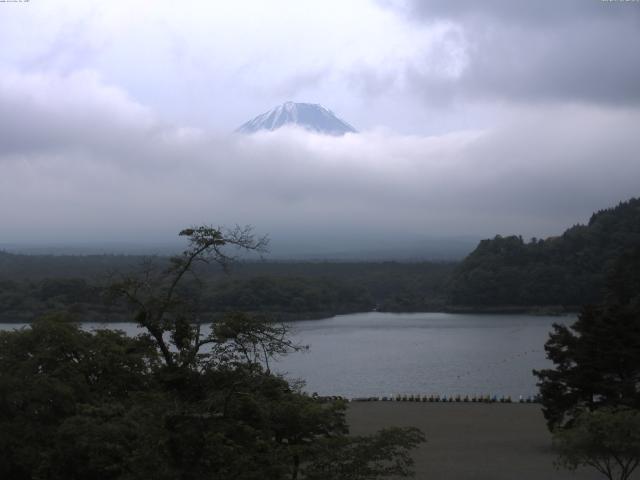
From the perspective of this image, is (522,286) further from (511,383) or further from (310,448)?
(310,448)

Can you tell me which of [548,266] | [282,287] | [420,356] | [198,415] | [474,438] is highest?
[548,266]

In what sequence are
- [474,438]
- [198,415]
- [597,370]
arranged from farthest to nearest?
[474,438] → [597,370] → [198,415]

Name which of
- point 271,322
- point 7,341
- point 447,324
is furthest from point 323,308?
point 271,322

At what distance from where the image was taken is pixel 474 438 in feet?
60.6

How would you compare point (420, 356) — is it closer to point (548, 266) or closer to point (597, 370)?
point (597, 370)

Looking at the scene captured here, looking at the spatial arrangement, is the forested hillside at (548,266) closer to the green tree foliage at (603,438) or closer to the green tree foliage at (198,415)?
the green tree foliage at (603,438)

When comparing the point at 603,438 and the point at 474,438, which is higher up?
the point at 603,438

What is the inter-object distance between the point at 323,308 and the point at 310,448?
61.7 meters

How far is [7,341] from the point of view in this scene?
12.3m

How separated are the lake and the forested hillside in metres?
4.39

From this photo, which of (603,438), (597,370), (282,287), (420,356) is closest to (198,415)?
(603,438)

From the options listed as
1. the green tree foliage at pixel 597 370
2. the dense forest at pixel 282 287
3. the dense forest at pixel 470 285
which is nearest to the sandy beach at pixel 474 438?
the green tree foliage at pixel 597 370

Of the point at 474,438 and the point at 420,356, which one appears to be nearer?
the point at 474,438

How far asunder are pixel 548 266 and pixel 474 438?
184 feet
